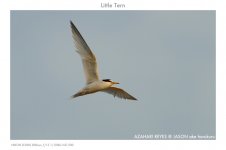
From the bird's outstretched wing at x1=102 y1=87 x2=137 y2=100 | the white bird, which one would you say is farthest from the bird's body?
the bird's outstretched wing at x1=102 y1=87 x2=137 y2=100

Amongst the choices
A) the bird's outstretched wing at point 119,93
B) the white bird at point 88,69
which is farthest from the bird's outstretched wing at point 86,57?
the bird's outstretched wing at point 119,93

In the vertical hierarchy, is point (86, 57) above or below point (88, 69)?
above

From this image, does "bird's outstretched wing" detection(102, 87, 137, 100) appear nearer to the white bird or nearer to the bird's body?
the white bird

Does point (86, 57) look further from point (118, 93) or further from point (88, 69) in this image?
point (118, 93)

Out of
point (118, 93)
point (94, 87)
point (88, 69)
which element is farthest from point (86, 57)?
point (118, 93)

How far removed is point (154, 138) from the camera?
19.3 feet

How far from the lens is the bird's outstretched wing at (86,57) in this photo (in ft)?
19.3

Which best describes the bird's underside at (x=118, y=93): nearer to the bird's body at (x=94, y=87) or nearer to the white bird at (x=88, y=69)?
the white bird at (x=88, y=69)

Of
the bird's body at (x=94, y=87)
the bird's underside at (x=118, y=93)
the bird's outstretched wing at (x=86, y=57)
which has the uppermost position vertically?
the bird's outstretched wing at (x=86, y=57)

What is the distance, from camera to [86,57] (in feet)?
19.6

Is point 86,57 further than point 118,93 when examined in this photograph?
No
